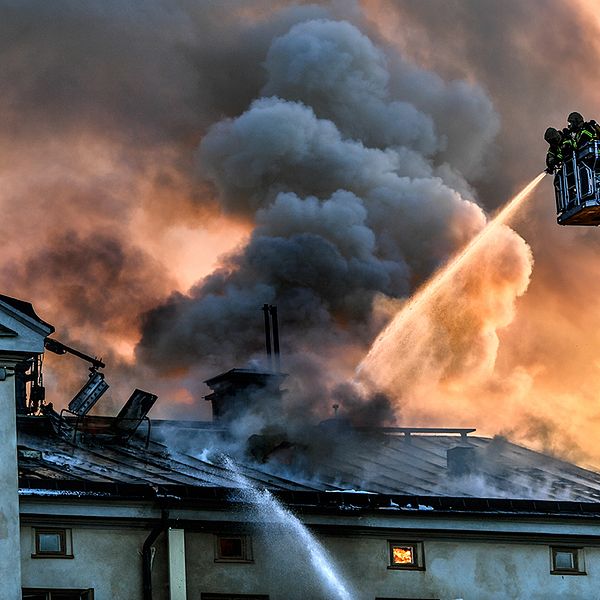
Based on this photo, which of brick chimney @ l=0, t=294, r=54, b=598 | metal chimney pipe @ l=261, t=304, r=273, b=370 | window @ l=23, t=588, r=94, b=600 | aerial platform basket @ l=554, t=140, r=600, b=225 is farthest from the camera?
metal chimney pipe @ l=261, t=304, r=273, b=370

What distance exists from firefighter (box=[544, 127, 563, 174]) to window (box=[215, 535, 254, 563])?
11.1 m

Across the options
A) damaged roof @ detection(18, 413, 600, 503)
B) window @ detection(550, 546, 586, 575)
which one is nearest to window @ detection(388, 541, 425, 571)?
damaged roof @ detection(18, 413, 600, 503)

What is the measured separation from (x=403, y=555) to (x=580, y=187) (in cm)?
920

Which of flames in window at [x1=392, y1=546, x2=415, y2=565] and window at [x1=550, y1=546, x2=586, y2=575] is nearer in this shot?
flames in window at [x1=392, y1=546, x2=415, y2=565]

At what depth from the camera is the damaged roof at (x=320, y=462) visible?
37.8m

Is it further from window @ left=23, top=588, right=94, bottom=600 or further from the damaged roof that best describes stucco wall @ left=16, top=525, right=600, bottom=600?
the damaged roof

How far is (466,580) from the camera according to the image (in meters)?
35.3

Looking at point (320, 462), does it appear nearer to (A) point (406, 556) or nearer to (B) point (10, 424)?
(A) point (406, 556)

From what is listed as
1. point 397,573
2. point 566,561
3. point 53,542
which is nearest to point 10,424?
point 53,542

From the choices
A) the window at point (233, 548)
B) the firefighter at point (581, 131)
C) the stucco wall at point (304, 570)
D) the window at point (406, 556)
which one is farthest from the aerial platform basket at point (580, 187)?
the window at point (233, 548)

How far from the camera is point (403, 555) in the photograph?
35.2 m

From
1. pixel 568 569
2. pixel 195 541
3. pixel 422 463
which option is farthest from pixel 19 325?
pixel 422 463

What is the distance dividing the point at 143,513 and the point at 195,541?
3.87 ft

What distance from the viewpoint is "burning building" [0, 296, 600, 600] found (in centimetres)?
3253
